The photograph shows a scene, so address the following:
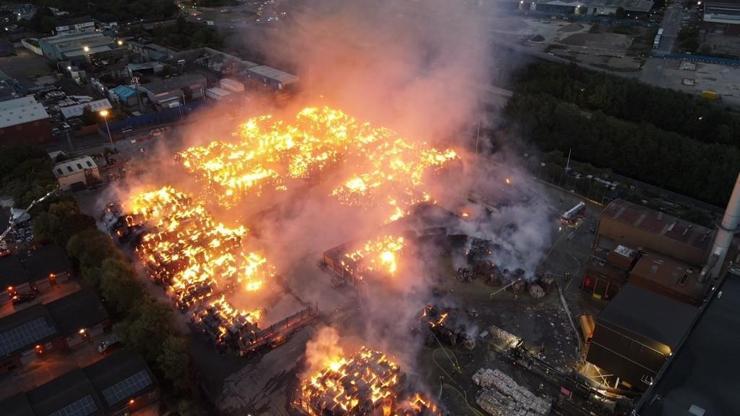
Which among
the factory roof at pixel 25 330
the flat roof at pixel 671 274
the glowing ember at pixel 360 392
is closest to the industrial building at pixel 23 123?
the factory roof at pixel 25 330

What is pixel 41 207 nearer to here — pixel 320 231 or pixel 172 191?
pixel 172 191

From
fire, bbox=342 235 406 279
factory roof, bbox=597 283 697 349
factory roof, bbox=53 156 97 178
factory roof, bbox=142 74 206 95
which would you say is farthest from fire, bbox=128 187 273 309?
factory roof, bbox=142 74 206 95

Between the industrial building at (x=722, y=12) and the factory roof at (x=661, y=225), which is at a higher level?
the industrial building at (x=722, y=12)

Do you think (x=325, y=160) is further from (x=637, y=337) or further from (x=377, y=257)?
(x=637, y=337)

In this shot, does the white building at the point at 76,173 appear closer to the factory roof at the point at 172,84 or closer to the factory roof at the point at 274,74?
the factory roof at the point at 172,84

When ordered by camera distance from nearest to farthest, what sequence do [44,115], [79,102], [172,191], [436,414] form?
[436,414]
[172,191]
[44,115]
[79,102]

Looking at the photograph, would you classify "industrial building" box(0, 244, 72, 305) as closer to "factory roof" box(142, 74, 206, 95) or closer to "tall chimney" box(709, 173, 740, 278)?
"factory roof" box(142, 74, 206, 95)

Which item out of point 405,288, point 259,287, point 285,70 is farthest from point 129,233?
point 285,70

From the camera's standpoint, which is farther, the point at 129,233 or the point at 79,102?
the point at 79,102
